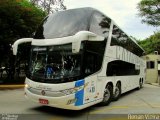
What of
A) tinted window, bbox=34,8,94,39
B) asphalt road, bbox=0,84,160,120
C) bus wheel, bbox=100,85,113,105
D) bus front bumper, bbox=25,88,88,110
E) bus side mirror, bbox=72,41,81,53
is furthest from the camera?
bus wheel, bbox=100,85,113,105

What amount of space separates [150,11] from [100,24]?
22723mm

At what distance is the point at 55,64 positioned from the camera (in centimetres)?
888

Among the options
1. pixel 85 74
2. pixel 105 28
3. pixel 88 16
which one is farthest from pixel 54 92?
pixel 105 28

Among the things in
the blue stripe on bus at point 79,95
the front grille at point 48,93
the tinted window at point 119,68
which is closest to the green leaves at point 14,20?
the tinted window at point 119,68

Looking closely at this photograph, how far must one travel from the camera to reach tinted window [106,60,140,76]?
11.4 meters

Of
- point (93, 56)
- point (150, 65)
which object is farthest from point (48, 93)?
point (150, 65)

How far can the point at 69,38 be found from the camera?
8.83 meters

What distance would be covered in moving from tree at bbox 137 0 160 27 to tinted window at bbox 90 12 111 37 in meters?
21.3

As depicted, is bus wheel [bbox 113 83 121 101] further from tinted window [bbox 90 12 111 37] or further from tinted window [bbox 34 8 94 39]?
tinted window [bbox 34 8 94 39]

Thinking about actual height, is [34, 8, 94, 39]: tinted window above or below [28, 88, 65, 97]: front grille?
above

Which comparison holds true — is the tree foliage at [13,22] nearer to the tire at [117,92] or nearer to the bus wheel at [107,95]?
the tire at [117,92]

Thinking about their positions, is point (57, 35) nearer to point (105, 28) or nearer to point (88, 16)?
point (88, 16)

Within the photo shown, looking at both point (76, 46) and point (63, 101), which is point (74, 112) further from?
point (76, 46)

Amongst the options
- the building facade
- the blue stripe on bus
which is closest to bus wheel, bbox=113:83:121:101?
the blue stripe on bus
